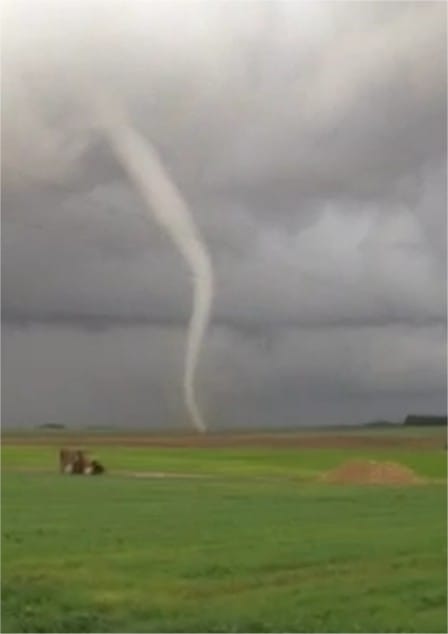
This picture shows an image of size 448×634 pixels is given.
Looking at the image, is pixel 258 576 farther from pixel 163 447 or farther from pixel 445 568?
pixel 163 447

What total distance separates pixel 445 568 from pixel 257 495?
2.44 metres

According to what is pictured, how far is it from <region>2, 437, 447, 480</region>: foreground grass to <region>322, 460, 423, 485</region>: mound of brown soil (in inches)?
4.3

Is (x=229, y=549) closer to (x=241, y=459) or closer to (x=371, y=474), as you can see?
(x=241, y=459)

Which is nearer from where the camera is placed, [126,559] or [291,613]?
[291,613]

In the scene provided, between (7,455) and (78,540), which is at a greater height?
(7,455)

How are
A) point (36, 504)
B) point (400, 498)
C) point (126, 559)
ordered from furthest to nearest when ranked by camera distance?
point (400, 498) < point (36, 504) < point (126, 559)

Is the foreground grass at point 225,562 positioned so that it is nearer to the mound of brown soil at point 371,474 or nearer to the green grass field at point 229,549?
the green grass field at point 229,549

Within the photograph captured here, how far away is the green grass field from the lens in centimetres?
1021

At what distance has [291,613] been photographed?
10164mm

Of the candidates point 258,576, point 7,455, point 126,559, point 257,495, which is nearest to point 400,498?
point 257,495

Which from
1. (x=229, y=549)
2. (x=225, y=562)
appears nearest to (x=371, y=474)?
(x=229, y=549)

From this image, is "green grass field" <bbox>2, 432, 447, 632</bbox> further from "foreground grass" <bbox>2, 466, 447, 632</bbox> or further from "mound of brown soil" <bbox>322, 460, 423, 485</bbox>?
"mound of brown soil" <bbox>322, 460, 423, 485</bbox>

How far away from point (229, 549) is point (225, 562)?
28 cm

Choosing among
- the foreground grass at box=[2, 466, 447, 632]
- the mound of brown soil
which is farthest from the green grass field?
the mound of brown soil
